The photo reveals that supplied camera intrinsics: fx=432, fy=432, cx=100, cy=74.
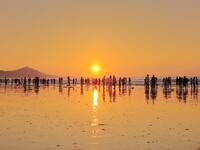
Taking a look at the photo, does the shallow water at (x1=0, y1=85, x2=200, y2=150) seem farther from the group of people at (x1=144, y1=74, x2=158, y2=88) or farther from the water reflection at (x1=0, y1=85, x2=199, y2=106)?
the group of people at (x1=144, y1=74, x2=158, y2=88)

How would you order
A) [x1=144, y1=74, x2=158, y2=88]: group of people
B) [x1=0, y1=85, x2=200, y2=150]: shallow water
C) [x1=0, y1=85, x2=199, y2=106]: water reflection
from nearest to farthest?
[x1=0, y1=85, x2=200, y2=150]: shallow water → [x1=0, y1=85, x2=199, y2=106]: water reflection → [x1=144, y1=74, x2=158, y2=88]: group of people

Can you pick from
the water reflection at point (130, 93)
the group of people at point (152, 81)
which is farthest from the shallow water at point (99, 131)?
the group of people at point (152, 81)

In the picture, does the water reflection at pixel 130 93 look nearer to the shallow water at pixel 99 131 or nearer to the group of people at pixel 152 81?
the group of people at pixel 152 81

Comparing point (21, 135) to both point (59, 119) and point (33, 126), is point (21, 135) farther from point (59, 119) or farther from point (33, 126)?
point (59, 119)

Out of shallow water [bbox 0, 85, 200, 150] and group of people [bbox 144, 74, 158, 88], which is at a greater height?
group of people [bbox 144, 74, 158, 88]

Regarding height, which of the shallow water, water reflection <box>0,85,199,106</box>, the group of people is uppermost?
the group of people

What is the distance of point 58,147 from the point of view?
599 inches

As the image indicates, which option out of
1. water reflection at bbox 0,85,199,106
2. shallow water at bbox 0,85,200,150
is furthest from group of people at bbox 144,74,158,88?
shallow water at bbox 0,85,200,150

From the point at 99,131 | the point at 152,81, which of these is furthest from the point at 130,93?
the point at 99,131

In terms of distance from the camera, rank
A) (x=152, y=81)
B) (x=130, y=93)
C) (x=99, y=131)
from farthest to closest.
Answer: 1. (x=152, y=81)
2. (x=130, y=93)
3. (x=99, y=131)

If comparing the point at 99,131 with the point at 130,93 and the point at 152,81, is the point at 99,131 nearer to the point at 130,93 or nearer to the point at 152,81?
the point at 130,93

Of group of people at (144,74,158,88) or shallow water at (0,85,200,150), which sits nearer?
shallow water at (0,85,200,150)

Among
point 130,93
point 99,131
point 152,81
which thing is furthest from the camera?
point 152,81

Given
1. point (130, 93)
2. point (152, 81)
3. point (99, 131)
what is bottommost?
point (99, 131)
